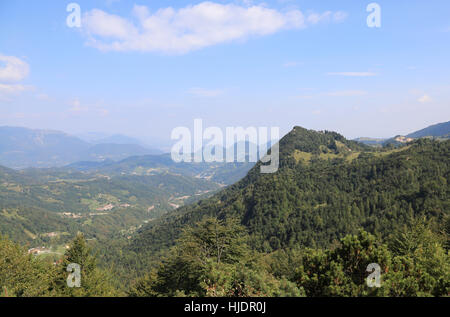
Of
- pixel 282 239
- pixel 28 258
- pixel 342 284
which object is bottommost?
pixel 282 239

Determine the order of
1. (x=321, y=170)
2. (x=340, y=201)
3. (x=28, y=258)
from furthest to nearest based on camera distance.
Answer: (x=321, y=170), (x=340, y=201), (x=28, y=258)

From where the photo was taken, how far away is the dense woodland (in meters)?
17.7

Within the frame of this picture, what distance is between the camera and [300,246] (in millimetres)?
98875

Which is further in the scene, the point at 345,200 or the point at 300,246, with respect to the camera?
the point at 345,200

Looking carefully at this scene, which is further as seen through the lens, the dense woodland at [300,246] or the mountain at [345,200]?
the mountain at [345,200]

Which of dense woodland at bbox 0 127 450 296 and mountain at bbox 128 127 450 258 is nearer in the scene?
dense woodland at bbox 0 127 450 296

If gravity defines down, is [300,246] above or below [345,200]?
below

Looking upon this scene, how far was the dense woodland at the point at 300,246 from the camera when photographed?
17672mm
